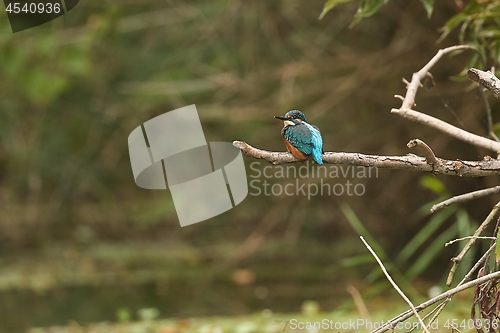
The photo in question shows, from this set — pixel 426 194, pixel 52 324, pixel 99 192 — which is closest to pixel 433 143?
pixel 426 194

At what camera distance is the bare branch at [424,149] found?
5.47 ft

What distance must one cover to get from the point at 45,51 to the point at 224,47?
4.91 feet

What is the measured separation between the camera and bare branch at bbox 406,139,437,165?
167 centimetres

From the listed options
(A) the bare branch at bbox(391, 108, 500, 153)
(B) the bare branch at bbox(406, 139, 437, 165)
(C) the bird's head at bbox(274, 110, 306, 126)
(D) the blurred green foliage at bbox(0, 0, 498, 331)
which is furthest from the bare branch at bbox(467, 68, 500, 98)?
(D) the blurred green foliage at bbox(0, 0, 498, 331)

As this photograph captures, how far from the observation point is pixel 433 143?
4465mm

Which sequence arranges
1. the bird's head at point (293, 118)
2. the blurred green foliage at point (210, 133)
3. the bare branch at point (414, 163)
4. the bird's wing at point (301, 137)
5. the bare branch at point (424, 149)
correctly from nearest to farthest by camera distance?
1. the bare branch at point (424, 149)
2. the bare branch at point (414, 163)
3. the bird's wing at point (301, 137)
4. the bird's head at point (293, 118)
5. the blurred green foliage at point (210, 133)

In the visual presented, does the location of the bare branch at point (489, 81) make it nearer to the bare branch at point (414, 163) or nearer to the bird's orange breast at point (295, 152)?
the bare branch at point (414, 163)

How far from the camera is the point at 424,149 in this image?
170 centimetres

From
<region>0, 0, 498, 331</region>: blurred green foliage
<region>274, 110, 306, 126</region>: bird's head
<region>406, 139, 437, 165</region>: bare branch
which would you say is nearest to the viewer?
<region>406, 139, 437, 165</region>: bare branch

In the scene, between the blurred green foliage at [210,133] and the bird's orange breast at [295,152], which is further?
the blurred green foliage at [210,133]

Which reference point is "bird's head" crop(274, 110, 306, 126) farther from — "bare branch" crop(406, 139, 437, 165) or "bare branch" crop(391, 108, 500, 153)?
"bare branch" crop(406, 139, 437, 165)

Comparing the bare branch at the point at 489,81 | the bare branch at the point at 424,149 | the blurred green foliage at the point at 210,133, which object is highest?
the bare branch at the point at 489,81

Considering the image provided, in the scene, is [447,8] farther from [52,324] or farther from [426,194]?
[52,324]

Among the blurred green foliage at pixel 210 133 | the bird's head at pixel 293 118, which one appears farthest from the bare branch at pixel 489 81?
the blurred green foliage at pixel 210 133
